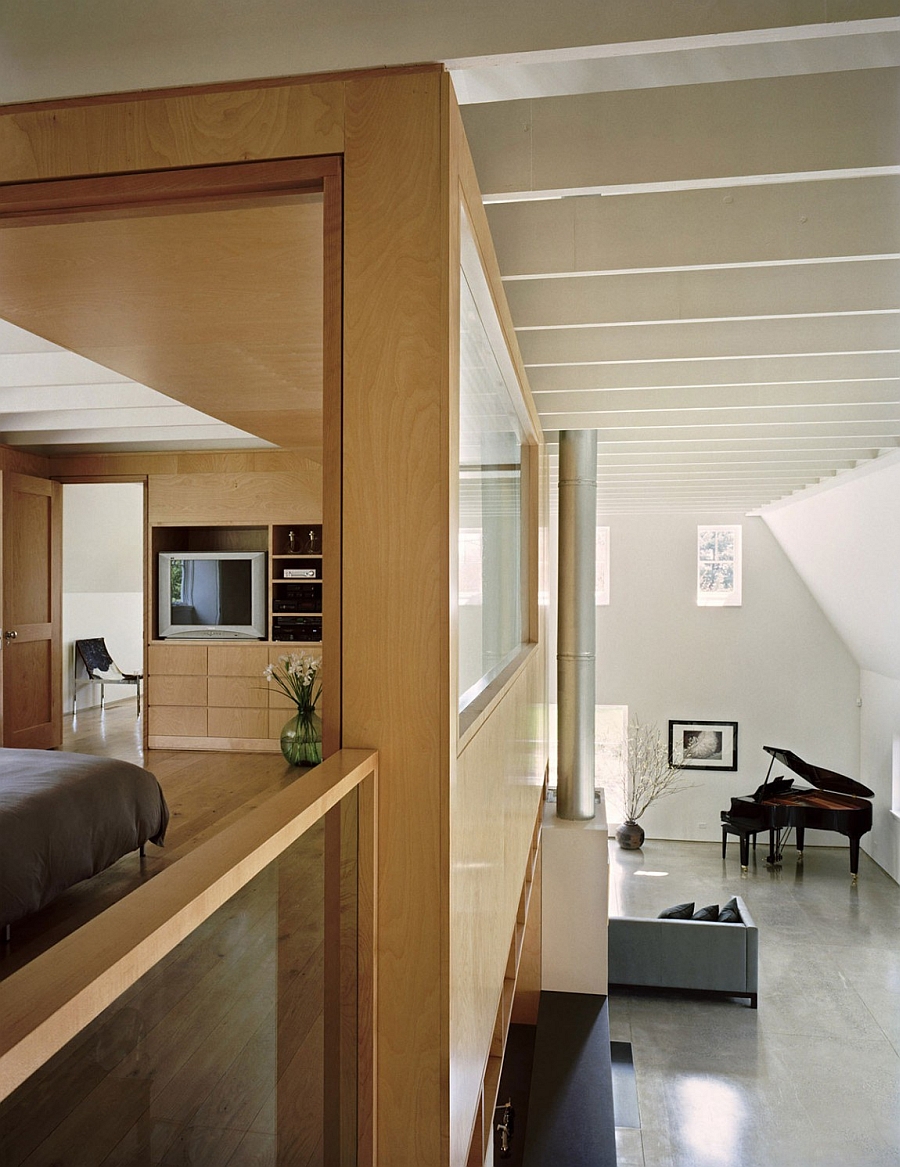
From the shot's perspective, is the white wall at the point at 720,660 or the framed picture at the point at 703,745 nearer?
the white wall at the point at 720,660

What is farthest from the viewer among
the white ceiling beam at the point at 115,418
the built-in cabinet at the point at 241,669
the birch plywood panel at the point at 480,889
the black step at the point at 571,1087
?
the built-in cabinet at the point at 241,669

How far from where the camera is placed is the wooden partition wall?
1273mm

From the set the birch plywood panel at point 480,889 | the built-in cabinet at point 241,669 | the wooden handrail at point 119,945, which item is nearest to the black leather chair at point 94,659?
the built-in cabinet at point 241,669

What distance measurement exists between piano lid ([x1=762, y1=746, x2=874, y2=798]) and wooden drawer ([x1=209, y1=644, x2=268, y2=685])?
619 cm

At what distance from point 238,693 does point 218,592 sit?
83 centimetres

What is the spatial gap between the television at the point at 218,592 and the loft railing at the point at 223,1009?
5.91m

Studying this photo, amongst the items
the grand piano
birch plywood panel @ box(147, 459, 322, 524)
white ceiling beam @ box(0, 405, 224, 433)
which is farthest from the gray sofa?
white ceiling beam @ box(0, 405, 224, 433)

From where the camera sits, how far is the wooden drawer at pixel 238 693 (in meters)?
6.89

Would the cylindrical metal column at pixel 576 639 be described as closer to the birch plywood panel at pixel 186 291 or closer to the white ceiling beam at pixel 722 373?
the white ceiling beam at pixel 722 373

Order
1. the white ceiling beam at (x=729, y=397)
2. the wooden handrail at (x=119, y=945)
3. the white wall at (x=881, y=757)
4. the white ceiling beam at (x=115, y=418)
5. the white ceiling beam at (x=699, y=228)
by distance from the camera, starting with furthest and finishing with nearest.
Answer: the white wall at (x=881, y=757)
the white ceiling beam at (x=115, y=418)
the white ceiling beam at (x=729, y=397)
the white ceiling beam at (x=699, y=228)
the wooden handrail at (x=119, y=945)

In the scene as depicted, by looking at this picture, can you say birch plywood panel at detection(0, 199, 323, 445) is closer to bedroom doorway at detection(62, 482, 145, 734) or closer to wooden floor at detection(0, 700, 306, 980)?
wooden floor at detection(0, 700, 306, 980)

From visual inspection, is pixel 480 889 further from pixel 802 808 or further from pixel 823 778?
pixel 823 778

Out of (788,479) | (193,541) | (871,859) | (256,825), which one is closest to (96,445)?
(193,541)

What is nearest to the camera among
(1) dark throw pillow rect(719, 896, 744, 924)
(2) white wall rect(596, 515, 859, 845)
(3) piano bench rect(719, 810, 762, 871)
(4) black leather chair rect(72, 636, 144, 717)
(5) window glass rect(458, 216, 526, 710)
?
(5) window glass rect(458, 216, 526, 710)
